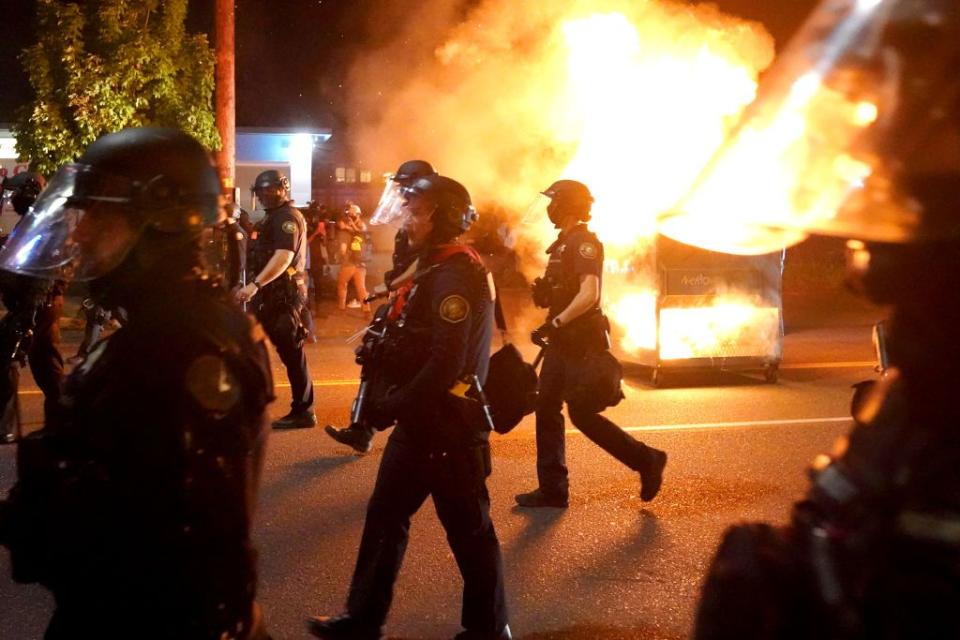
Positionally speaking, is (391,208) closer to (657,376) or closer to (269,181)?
(269,181)

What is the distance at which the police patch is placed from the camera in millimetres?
3572

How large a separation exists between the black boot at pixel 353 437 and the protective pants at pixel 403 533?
2.21 m

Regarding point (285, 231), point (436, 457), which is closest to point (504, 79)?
point (285, 231)

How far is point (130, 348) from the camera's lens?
1941mm

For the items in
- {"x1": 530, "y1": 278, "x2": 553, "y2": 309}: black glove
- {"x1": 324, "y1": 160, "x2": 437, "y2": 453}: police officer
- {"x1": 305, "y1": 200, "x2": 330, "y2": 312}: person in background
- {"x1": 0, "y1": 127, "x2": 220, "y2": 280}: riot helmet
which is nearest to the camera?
{"x1": 0, "y1": 127, "x2": 220, "y2": 280}: riot helmet

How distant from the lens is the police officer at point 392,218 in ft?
18.0

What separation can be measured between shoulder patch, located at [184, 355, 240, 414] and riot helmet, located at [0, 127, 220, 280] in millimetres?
329

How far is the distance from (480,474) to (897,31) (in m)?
2.62

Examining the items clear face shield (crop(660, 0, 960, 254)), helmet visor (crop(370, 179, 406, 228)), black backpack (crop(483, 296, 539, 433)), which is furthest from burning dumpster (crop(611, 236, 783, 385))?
clear face shield (crop(660, 0, 960, 254))

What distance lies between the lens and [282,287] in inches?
295

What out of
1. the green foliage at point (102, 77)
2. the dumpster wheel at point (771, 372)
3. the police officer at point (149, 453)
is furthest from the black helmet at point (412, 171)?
the green foliage at point (102, 77)

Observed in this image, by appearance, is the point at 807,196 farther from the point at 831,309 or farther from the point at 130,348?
the point at 831,309

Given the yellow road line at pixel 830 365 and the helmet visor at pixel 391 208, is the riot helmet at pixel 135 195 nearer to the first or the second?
the helmet visor at pixel 391 208

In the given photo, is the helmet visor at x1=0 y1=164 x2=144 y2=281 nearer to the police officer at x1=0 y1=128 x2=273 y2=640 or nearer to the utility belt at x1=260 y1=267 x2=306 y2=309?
the police officer at x1=0 y1=128 x2=273 y2=640
